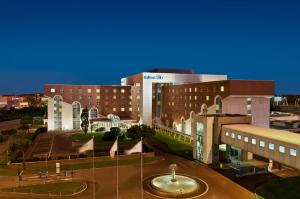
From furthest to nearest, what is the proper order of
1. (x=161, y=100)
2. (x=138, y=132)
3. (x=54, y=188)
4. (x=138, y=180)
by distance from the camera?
(x=161, y=100), (x=138, y=132), (x=138, y=180), (x=54, y=188)

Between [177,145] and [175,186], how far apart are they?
86.6ft

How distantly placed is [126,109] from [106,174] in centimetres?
4984

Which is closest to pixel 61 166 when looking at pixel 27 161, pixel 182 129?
pixel 27 161

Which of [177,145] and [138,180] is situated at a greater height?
[177,145]

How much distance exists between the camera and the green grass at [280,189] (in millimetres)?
28122

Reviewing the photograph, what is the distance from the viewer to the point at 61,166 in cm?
3966

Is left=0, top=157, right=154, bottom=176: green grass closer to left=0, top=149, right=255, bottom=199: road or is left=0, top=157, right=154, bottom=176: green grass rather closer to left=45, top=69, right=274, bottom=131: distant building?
left=0, top=149, right=255, bottom=199: road

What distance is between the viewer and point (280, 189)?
29984 millimetres

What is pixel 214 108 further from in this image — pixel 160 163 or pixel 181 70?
pixel 181 70

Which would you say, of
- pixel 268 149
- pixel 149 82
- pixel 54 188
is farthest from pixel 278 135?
pixel 149 82

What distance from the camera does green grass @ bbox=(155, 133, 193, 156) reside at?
2013 inches

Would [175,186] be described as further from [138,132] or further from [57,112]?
[57,112]

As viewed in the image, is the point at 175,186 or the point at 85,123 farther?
the point at 85,123

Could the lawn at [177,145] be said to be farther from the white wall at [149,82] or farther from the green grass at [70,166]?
the white wall at [149,82]
